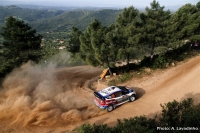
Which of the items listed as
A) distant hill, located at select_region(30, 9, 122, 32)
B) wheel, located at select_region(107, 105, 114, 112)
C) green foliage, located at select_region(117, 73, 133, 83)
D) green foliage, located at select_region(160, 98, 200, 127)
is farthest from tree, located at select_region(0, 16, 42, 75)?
distant hill, located at select_region(30, 9, 122, 32)

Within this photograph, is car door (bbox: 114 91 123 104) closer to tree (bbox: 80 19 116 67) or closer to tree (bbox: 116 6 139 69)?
tree (bbox: 116 6 139 69)

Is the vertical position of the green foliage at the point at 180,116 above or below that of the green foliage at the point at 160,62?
above

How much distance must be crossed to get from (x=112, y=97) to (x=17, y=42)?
14.7 meters

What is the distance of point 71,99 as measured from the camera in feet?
51.9

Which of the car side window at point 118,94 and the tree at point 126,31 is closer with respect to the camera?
the car side window at point 118,94

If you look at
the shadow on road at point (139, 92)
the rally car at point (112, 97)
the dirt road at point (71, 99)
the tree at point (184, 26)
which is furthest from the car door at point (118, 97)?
the tree at point (184, 26)

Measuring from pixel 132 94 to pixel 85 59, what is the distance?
6.87 m

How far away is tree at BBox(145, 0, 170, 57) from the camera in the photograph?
780 inches

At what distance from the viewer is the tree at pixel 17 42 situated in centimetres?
2158

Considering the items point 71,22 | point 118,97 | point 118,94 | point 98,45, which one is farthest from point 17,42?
point 71,22

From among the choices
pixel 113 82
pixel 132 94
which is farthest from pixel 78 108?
pixel 113 82

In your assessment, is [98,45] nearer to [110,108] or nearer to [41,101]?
[110,108]

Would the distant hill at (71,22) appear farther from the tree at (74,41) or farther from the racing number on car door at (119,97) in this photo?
the racing number on car door at (119,97)

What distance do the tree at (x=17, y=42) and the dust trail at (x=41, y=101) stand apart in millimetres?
1829
